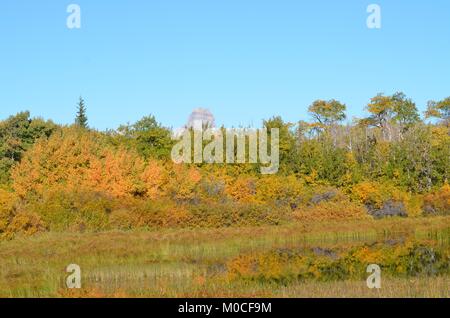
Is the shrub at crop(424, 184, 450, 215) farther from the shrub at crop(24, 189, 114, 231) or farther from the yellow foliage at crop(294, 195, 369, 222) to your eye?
the shrub at crop(24, 189, 114, 231)

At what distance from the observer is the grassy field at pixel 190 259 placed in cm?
1462

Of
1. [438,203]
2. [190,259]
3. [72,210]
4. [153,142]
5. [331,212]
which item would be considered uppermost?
[153,142]

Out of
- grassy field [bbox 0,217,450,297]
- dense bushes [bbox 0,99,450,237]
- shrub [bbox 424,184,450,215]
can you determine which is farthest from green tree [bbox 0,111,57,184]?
shrub [bbox 424,184,450,215]

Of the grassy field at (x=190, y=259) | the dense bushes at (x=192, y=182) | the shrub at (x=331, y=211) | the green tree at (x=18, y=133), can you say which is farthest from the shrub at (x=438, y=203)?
the green tree at (x=18, y=133)

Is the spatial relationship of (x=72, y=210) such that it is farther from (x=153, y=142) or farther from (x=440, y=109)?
(x=440, y=109)

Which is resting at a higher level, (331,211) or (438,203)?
(438,203)

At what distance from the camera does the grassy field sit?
14.6m

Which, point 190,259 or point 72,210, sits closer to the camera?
point 190,259

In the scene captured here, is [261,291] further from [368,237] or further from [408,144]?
[408,144]

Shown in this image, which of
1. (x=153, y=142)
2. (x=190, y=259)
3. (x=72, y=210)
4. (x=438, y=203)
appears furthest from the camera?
(x=153, y=142)

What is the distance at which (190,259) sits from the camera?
2286cm

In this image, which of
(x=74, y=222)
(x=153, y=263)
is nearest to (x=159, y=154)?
(x=74, y=222)

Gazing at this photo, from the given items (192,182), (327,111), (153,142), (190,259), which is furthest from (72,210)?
(327,111)

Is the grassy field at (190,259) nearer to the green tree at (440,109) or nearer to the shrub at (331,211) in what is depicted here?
the shrub at (331,211)
